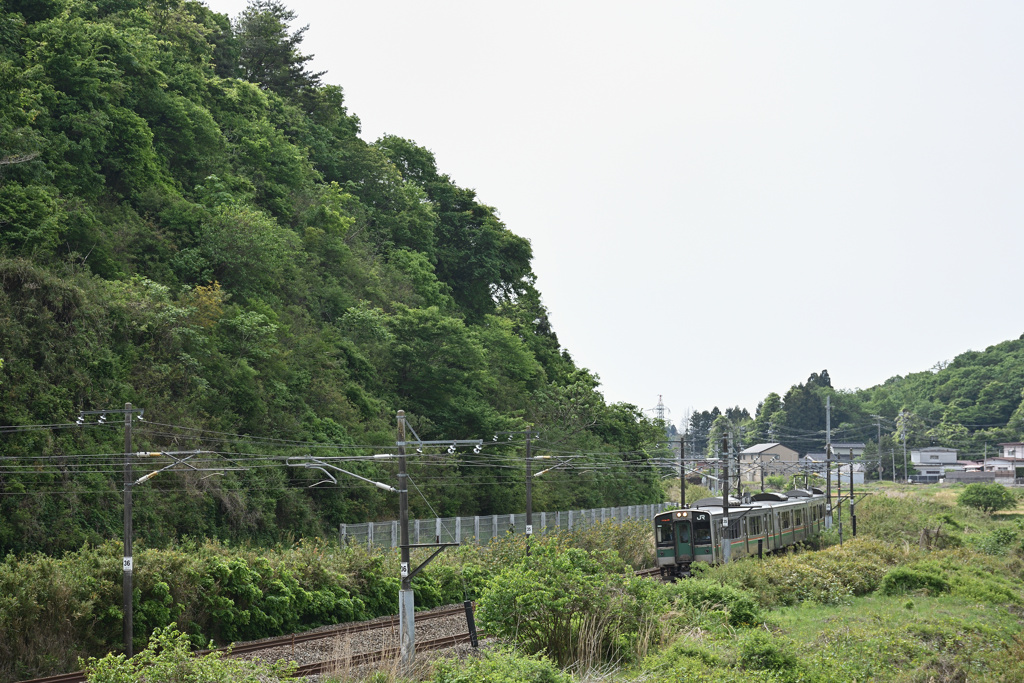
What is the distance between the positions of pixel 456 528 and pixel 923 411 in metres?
132

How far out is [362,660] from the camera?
18312mm

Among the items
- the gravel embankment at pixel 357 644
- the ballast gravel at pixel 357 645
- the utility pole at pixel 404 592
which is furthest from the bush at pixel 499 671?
the utility pole at pixel 404 592

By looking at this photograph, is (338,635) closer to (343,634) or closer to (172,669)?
(343,634)

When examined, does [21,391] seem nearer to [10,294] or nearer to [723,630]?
[10,294]

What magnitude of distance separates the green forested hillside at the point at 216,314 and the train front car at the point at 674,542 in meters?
9.30

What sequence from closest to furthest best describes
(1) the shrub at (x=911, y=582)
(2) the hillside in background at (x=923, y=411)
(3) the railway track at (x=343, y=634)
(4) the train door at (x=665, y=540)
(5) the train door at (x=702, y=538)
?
1. (3) the railway track at (x=343, y=634)
2. (1) the shrub at (x=911, y=582)
3. (5) the train door at (x=702, y=538)
4. (4) the train door at (x=665, y=540)
5. (2) the hillside in background at (x=923, y=411)

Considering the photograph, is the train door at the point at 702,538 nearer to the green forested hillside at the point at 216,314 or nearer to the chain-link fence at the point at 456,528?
the chain-link fence at the point at 456,528

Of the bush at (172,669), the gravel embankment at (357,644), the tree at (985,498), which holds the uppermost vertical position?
the bush at (172,669)

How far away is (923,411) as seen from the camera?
15138cm

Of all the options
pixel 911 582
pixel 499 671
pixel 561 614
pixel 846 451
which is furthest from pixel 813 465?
pixel 846 451

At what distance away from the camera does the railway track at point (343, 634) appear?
1794 centimetres

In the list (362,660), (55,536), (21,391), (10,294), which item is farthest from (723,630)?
(10,294)

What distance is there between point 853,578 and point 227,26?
178 feet

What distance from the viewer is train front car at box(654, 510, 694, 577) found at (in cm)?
3478
